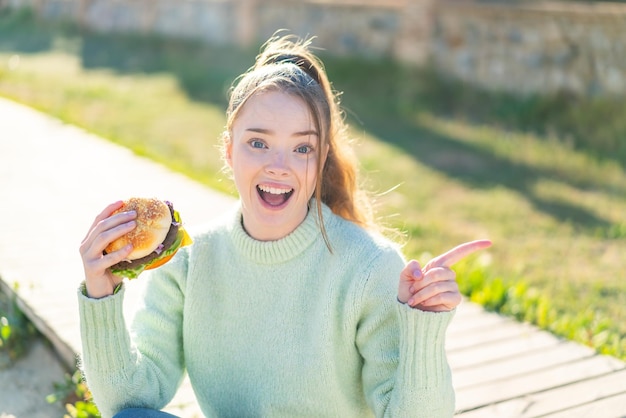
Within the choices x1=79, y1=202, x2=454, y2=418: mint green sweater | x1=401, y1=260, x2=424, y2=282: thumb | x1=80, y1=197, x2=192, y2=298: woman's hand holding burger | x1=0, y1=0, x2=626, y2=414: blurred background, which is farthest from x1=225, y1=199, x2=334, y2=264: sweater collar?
x1=0, y1=0, x2=626, y2=414: blurred background

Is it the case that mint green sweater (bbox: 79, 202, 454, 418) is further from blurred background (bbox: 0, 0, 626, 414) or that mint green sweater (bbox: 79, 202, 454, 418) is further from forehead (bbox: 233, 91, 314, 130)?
blurred background (bbox: 0, 0, 626, 414)

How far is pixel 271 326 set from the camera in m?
2.51

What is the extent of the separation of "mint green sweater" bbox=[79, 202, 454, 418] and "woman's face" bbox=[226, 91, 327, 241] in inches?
4.3

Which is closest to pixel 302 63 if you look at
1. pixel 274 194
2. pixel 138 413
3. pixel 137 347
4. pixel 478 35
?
pixel 274 194

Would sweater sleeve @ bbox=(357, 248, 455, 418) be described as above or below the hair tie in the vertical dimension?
below

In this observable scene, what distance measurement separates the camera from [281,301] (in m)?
2.51

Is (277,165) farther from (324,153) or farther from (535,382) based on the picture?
(535,382)

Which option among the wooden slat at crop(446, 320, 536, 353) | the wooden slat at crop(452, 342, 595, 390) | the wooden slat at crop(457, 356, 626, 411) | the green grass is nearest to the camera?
the wooden slat at crop(457, 356, 626, 411)

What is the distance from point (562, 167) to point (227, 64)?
20.2 feet

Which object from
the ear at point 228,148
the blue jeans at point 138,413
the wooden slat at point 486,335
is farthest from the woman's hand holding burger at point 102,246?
the wooden slat at point 486,335

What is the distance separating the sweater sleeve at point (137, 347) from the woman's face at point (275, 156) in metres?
0.37

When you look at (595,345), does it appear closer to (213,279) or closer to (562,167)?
(213,279)

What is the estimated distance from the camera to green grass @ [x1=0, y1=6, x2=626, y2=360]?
5.16 meters

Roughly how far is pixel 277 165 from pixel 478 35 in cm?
821
